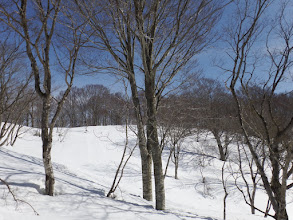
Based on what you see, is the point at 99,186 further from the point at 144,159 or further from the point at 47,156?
the point at 47,156

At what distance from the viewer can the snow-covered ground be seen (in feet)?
9.75

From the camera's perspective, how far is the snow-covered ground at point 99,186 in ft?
9.75

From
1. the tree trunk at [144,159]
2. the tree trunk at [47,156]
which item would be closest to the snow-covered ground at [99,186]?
the tree trunk at [47,156]

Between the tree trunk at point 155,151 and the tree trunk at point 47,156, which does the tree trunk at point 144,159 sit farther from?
the tree trunk at point 47,156

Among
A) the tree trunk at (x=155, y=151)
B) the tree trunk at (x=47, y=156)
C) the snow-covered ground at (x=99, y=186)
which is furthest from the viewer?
the tree trunk at (x=155, y=151)

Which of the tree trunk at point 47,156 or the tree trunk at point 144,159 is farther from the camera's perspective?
the tree trunk at point 144,159

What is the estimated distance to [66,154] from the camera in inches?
503

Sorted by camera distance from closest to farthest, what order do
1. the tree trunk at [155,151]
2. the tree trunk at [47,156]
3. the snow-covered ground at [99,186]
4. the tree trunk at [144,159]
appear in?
the snow-covered ground at [99,186], the tree trunk at [47,156], the tree trunk at [155,151], the tree trunk at [144,159]

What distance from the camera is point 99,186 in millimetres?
5574

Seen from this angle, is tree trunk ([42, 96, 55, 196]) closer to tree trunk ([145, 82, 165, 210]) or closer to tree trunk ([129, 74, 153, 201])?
tree trunk ([145, 82, 165, 210])

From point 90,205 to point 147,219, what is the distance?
1038 millimetres

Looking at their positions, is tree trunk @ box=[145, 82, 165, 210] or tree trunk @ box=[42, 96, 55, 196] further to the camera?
tree trunk @ box=[145, 82, 165, 210]

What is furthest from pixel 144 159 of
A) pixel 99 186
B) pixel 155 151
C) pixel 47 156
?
pixel 47 156

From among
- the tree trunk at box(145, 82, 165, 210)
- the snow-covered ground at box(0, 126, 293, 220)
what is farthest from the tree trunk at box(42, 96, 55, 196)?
the tree trunk at box(145, 82, 165, 210)
